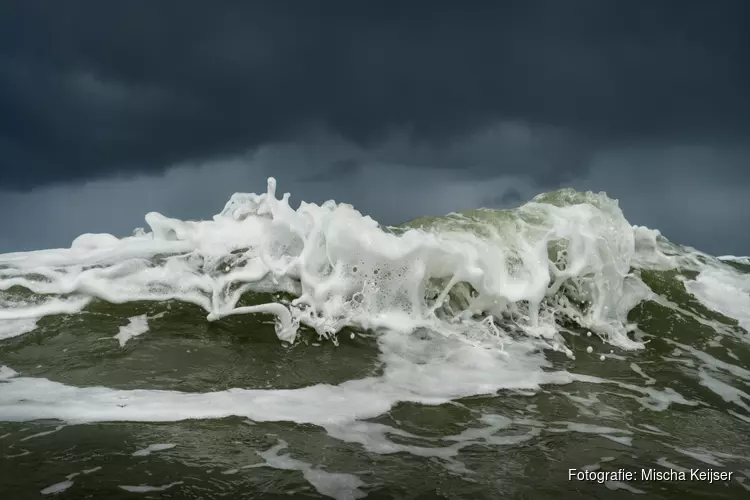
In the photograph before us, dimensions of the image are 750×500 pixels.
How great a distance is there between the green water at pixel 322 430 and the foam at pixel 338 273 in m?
0.49

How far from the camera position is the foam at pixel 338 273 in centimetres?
779

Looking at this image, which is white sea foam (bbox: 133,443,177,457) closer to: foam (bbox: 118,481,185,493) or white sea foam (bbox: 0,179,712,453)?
foam (bbox: 118,481,185,493)

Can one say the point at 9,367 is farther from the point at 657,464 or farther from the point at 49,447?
the point at 657,464

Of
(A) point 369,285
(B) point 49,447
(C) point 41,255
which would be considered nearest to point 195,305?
(A) point 369,285

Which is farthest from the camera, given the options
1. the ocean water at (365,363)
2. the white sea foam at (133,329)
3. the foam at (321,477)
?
the white sea foam at (133,329)

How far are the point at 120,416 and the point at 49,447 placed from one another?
74 cm

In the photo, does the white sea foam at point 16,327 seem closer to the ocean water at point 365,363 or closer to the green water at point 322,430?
the ocean water at point 365,363

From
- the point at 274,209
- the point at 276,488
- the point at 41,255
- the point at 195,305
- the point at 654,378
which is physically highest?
the point at 274,209

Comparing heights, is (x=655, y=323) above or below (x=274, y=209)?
below

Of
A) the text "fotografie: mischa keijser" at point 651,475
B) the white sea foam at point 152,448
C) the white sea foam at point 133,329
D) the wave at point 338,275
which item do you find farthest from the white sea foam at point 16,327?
the text "fotografie: mischa keijser" at point 651,475

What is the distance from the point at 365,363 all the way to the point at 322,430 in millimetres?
1842

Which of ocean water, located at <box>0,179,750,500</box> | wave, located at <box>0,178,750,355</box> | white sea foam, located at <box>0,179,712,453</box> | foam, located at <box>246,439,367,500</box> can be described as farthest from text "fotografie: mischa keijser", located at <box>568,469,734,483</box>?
wave, located at <box>0,178,750,355</box>

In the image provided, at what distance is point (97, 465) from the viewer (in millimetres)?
3889

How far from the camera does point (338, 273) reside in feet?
26.1
